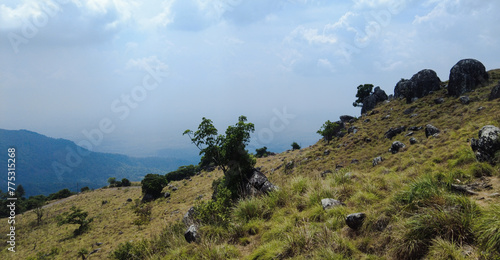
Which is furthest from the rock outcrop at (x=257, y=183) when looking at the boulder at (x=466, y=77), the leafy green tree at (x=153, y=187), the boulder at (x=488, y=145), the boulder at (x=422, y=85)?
the boulder at (x=422, y=85)

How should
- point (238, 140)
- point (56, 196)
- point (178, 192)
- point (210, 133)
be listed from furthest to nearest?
1. point (56, 196)
2. point (178, 192)
3. point (210, 133)
4. point (238, 140)

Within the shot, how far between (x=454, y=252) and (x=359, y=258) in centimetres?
165

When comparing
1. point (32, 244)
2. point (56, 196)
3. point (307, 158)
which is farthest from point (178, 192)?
point (56, 196)

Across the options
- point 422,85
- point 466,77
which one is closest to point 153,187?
point 422,85

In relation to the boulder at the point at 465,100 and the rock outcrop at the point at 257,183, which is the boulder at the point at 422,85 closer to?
the boulder at the point at 465,100

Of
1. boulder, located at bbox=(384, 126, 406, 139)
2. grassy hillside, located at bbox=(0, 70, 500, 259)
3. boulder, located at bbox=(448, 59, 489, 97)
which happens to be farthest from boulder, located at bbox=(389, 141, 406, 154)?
boulder, located at bbox=(448, 59, 489, 97)

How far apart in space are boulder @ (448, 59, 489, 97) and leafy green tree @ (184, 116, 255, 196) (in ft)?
143

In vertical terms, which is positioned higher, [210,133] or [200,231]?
[210,133]

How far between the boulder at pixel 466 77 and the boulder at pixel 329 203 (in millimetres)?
48881

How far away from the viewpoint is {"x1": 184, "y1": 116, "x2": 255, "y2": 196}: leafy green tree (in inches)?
727

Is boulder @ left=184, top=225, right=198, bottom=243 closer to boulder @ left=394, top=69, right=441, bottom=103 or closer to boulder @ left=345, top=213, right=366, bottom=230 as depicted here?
boulder @ left=345, top=213, right=366, bottom=230

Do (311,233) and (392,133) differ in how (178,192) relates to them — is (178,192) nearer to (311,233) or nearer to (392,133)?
(392,133)

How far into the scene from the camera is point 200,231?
26.5 ft

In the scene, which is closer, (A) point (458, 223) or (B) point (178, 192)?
(A) point (458, 223)
